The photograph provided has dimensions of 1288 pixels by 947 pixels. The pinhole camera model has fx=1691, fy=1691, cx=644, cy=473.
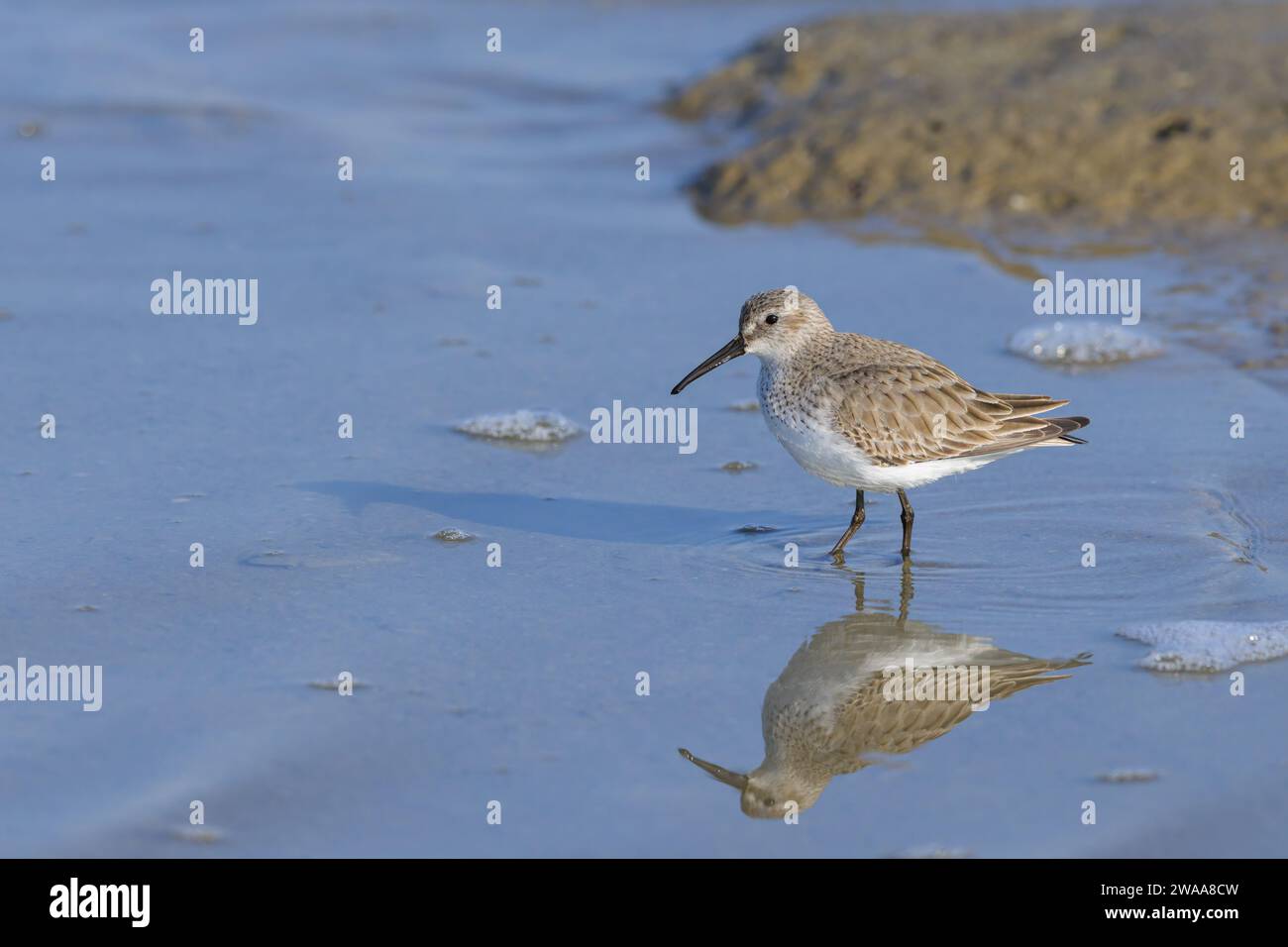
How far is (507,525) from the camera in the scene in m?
7.52

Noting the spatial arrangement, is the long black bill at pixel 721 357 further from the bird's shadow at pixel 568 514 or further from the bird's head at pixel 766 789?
the bird's head at pixel 766 789

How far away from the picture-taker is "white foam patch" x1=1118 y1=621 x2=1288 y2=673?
599 cm

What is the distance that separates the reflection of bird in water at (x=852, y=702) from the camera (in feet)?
17.5

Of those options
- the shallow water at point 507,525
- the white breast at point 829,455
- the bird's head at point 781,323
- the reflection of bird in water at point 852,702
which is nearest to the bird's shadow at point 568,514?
the shallow water at point 507,525

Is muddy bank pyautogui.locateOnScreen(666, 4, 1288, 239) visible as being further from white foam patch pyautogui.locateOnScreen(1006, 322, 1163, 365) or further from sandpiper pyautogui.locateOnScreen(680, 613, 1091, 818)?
sandpiper pyautogui.locateOnScreen(680, 613, 1091, 818)

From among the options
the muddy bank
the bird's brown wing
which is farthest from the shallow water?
the muddy bank

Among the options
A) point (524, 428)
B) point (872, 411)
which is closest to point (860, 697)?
point (872, 411)

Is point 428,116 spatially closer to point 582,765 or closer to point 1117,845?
point 582,765

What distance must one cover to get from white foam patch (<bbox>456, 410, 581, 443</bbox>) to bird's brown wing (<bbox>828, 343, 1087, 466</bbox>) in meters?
1.77

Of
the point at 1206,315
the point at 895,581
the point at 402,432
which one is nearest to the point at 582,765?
the point at 895,581

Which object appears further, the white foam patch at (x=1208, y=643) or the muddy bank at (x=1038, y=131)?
the muddy bank at (x=1038, y=131)

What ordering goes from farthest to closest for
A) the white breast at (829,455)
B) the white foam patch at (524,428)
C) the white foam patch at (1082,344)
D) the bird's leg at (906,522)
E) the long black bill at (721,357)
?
the white foam patch at (1082,344)
the white foam patch at (524,428)
the long black bill at (721,357)
the bird's leg at (906,522)
the white breast at (829,455)

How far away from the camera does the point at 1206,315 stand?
9.81 m

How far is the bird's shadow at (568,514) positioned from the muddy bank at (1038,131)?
4.45m
